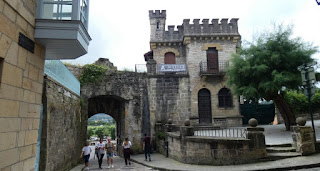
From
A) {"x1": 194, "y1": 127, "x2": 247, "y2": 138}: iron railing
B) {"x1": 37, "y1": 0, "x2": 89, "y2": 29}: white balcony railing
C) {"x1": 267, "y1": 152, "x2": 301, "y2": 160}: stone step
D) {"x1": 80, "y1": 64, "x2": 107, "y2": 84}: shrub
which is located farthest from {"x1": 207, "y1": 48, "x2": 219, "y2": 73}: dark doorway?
{"x1": 37, "y1": 0, "x2": 89, "y2": 29}: white balcony railing

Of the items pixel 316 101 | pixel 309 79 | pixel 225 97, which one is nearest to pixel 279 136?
pixel 309 79

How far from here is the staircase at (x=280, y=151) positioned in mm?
8117

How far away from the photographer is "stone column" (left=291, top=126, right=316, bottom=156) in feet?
26.5

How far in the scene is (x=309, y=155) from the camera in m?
8.06

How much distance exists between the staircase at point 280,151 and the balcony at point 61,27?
772cm

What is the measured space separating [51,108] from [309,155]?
9.51m

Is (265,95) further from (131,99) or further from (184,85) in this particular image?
(131,99)

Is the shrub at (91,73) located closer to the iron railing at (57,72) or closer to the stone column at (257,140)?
the iron railing at (57,72)

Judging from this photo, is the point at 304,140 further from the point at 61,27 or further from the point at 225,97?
the point at 225,97

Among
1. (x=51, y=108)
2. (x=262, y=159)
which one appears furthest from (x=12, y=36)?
(x=262, y=159)

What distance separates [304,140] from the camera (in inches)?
320

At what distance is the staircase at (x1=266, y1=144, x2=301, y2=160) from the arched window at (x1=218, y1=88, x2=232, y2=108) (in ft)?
27.6

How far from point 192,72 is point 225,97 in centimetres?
332

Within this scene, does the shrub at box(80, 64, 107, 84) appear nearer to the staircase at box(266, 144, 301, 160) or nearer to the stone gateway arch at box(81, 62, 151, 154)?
the stone gateway arch at box(81, 62, 151, 154)
